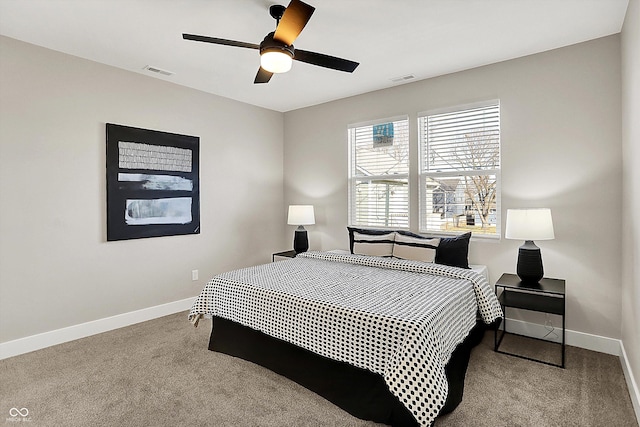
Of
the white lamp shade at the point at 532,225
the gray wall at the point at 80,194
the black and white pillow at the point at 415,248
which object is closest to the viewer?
the white lamp shade at the point at 532,225

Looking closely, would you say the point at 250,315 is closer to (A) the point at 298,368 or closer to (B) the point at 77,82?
(A) the point at 298,368

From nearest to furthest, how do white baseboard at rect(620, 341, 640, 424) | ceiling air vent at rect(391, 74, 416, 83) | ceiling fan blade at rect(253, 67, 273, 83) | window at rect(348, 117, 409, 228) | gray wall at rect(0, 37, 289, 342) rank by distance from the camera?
1. white baseboard at rect(620, 341, 640, 424)
2. ceiling fan blade at rect(253, 67, 273, 83)
3. gray wall at rect(0, 37, 289, 342)
4. ceiling air vent at rect(391, 74, 416, 83)
5. window at rect(348, 117, 409, 228)

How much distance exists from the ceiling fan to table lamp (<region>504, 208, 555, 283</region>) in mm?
1817

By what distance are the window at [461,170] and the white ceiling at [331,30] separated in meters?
0.53

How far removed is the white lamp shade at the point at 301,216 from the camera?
452cm

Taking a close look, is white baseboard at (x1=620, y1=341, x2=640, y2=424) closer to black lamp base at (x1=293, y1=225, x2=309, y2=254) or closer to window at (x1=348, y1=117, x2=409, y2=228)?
window at (x1=348, y1=117, x2=409, y2=228)

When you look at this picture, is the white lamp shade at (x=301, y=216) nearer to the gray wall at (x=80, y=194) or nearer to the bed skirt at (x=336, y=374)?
the gray wall at (x=80, y=194)

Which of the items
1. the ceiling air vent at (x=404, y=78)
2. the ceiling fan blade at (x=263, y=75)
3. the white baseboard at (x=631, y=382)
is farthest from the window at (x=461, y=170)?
the ceiling fan blade at (x=263, y=75)

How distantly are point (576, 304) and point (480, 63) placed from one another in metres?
2.37

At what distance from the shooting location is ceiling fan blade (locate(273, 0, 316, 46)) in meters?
1.87

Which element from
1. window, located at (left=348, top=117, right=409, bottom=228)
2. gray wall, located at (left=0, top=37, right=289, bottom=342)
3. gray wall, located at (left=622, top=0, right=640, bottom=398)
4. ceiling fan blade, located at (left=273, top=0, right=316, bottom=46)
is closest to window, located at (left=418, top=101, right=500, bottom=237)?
window, located at (left=348, top=117, right=409, bottom=228)

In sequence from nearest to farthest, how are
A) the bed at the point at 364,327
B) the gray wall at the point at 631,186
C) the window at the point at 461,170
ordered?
the bed at the point at 364,327 → the gray wall at the point at 631,186 → the window at the point at 461,170

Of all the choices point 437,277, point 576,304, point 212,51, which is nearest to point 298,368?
point 437,277

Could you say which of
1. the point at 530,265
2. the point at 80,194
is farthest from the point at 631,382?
the point at 80,194
